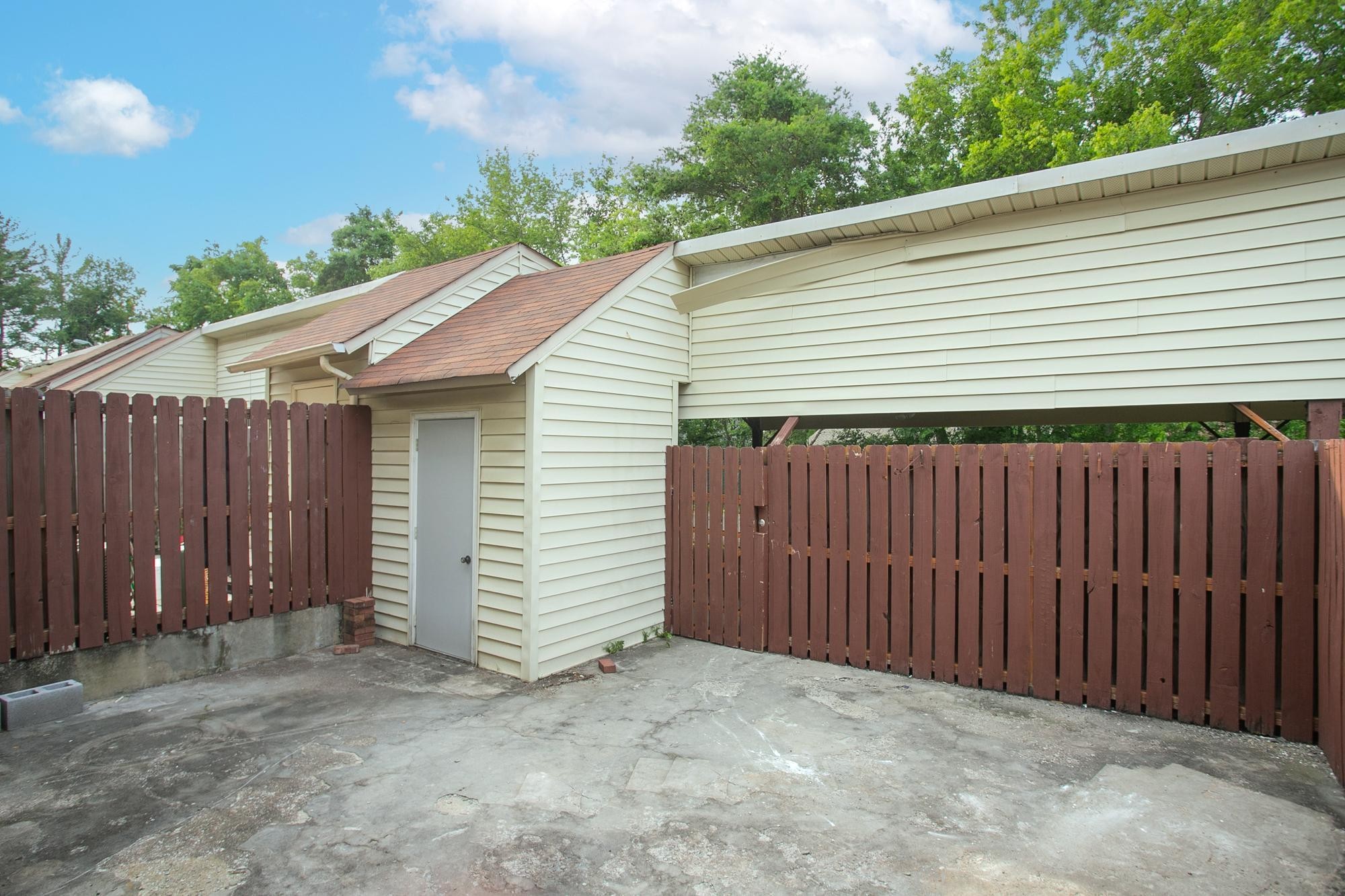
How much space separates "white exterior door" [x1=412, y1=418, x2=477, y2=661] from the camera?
5.97 metres

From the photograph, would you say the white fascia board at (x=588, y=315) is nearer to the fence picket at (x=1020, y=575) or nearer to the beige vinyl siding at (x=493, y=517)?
the beige vinyl siding at (x=493, y=517)

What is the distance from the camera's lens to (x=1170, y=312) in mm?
4875

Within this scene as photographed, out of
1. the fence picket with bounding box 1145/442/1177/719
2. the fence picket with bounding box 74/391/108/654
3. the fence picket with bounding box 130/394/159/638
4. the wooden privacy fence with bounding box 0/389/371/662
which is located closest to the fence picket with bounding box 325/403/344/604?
the wooden privacy fence with bounding box 0/389/371/662

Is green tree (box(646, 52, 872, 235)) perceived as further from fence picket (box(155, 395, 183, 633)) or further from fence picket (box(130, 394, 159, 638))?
fence picket (box(130, 394, 159, 638))

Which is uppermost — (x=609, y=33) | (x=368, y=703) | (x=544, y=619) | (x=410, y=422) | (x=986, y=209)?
(x=609, y=33)

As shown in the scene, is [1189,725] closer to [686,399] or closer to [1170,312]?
[1170,312]

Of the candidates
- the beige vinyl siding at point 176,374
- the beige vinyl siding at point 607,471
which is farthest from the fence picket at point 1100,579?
the beige vinyl siding at point 176,374

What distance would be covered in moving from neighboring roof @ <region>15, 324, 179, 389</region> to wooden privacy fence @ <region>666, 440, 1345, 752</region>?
45.2 feet

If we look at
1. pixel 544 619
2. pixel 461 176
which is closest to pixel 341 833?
pixel 544 619

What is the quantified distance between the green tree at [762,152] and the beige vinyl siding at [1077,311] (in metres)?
15.4

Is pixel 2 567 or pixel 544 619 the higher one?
pixel 2 567

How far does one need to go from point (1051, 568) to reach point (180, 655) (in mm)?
6875

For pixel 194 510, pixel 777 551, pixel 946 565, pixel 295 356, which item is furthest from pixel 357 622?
pixel 946 565

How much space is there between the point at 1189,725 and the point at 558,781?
414cm
